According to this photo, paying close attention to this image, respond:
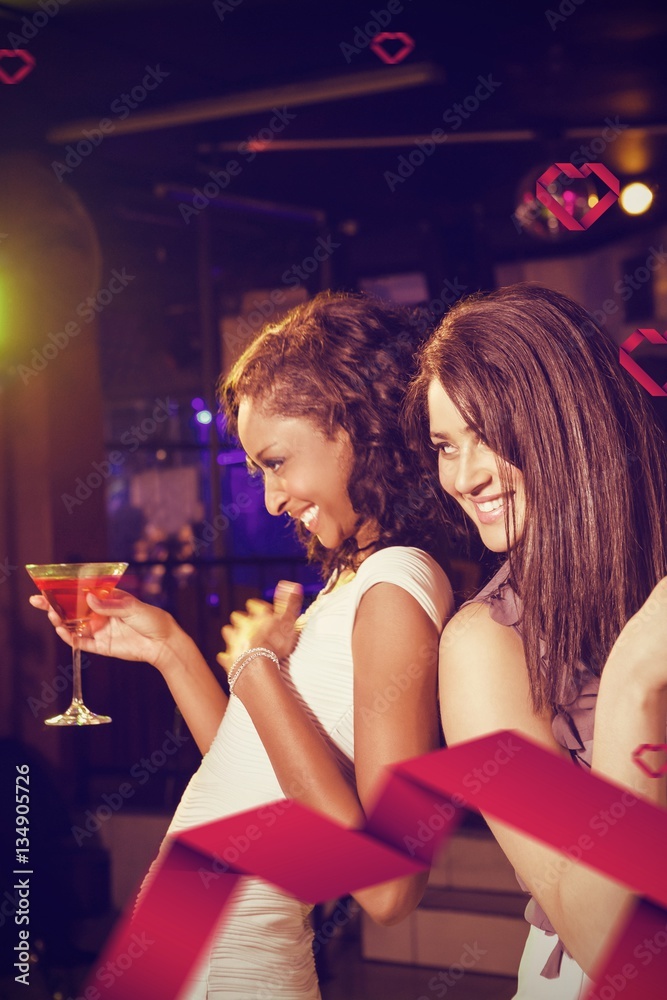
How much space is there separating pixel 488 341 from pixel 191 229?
16.7ft

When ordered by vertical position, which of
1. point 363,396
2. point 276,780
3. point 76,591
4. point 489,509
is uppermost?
point 363,396

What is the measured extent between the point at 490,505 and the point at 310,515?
43cm

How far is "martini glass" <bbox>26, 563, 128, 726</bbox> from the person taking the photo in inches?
72.5

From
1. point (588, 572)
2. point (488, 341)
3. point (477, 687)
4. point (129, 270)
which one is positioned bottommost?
point (477, 687)

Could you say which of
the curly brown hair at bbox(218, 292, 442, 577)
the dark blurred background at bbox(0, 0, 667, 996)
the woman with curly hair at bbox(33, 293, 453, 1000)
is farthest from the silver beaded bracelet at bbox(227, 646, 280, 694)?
the dark blurred background at bbox(0, 0, 667, 996)

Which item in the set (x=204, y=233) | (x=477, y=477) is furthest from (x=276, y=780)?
(x=204, y=233)

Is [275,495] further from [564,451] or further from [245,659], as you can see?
[564,451]

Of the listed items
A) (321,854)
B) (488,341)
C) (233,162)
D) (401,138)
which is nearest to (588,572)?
(488,341)

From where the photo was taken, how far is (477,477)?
4.29 feet

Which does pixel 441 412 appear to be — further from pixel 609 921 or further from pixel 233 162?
pixel 233 162

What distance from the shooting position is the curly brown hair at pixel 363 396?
165 centimetres

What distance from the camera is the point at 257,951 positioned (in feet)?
4.78

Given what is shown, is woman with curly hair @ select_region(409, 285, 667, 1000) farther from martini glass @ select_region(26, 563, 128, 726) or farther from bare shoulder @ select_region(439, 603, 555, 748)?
martini glass @ select_region(26, 563, 128, 726)

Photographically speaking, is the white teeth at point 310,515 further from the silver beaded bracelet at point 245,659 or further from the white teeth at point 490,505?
the white teeth at point 490,505
